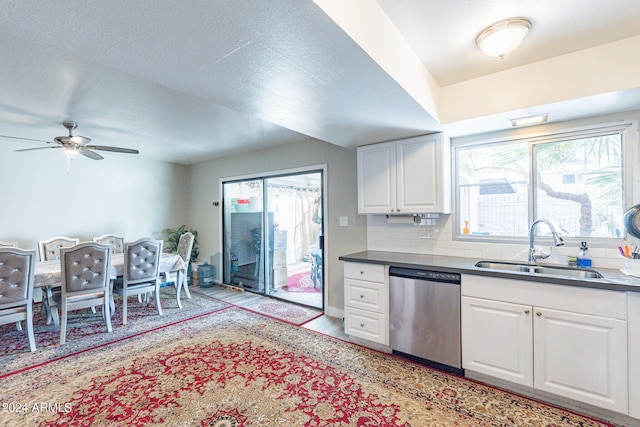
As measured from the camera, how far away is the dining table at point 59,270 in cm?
298

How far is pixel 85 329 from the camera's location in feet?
10.8

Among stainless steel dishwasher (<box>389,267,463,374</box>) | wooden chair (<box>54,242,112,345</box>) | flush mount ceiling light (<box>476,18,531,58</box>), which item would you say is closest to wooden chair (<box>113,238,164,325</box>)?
wooden chair (<box>54,242,112,345</box>)

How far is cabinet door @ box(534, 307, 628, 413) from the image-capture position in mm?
1731

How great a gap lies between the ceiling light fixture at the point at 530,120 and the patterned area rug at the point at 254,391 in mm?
2140

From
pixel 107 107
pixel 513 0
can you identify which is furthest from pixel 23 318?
pixel 513 0

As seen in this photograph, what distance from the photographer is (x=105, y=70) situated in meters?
2.15

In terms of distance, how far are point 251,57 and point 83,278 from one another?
3102mm

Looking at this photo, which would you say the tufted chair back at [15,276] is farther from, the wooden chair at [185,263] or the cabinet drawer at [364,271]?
the cabinet drawer at [364,271]

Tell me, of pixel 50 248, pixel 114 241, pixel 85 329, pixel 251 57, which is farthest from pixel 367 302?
pixel 50 248

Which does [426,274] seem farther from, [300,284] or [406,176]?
[300,284]

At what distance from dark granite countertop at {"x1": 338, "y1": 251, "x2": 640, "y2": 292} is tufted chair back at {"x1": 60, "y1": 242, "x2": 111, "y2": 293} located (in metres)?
2.66

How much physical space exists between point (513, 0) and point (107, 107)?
3443 mm

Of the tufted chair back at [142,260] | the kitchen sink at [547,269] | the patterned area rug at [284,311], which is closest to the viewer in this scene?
the kitchen sink at [547,269]

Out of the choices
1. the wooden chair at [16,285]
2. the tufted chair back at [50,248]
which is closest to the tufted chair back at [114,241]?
the tufted chair back at [50,248]
